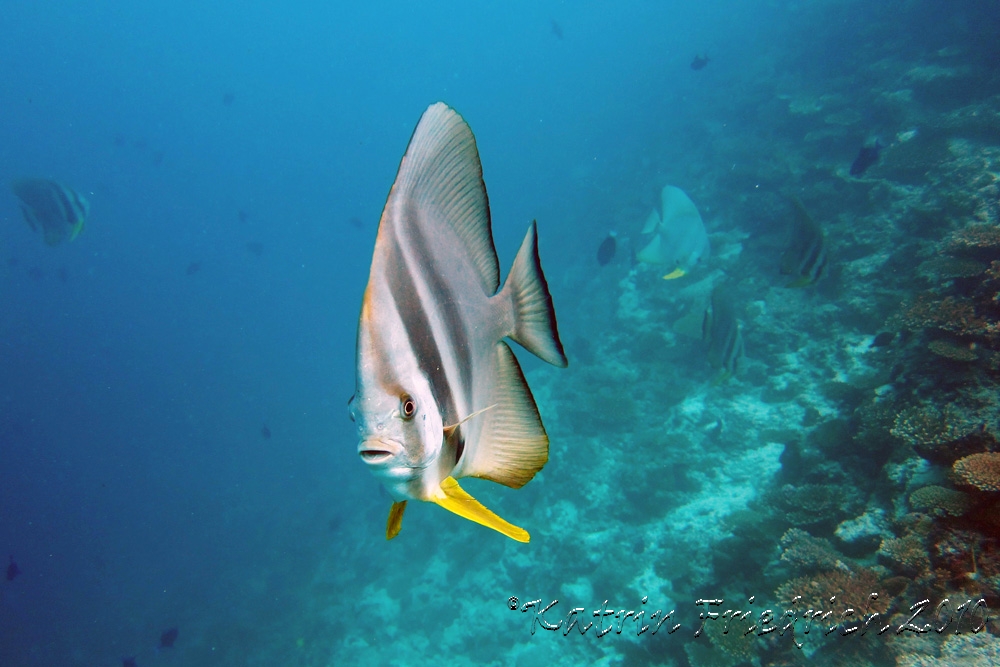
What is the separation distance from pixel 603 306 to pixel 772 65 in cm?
1388

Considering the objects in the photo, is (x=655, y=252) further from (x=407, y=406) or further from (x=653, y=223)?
(x=407, y=406)

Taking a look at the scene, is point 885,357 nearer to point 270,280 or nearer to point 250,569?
point 250,569

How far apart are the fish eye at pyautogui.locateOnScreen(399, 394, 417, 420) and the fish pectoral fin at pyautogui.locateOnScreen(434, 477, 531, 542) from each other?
0.48 ft

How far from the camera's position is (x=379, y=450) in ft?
2.26

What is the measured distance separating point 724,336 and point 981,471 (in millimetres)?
2217

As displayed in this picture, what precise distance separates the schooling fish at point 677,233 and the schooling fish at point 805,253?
35.1 inches

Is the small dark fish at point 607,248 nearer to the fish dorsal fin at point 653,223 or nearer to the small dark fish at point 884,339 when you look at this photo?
the fish dorsal fin at point 653,223

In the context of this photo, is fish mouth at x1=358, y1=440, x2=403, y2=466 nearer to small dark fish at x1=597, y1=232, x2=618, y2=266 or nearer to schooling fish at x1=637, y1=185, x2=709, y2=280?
schooling fish at x1=637, y1=185, x2=709, y2=280

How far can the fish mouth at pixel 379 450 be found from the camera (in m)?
0.68

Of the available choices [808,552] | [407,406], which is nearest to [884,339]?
[808,552]

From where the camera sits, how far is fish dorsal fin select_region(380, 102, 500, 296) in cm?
80

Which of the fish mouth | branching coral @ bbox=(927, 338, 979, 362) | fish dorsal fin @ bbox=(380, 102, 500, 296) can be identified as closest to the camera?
the fish mouth

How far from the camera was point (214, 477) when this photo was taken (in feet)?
82.3

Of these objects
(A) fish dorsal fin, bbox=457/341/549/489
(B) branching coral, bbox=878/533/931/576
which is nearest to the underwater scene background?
(B) branching coral, bbox=878/533/931/576
